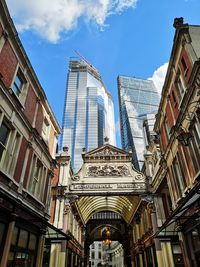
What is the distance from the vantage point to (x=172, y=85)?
507 inches

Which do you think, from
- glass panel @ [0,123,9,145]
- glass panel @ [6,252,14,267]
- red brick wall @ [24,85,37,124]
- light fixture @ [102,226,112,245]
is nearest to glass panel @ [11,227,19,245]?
glass panel @ [6,252,14,267]

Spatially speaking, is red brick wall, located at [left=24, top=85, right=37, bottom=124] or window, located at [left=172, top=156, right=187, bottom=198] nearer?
red brick wall, located at [left=24, top=85, right=37, bottom=124]

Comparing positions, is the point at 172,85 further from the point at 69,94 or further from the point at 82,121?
the point at 69,94

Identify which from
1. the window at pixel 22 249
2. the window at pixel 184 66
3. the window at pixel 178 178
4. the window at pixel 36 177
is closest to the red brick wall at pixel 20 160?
the window at pixel 36 177

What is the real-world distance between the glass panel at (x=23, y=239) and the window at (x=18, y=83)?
6.78 meters

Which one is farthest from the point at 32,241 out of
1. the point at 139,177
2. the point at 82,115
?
the point at 82,115

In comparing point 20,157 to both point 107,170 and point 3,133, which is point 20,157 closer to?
point 3,133

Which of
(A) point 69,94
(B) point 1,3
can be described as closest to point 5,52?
(B) point 1,3

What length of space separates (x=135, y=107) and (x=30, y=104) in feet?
352

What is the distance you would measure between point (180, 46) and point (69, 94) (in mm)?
119121

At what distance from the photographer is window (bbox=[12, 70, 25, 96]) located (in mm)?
10445

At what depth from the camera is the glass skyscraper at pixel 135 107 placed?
323 feet

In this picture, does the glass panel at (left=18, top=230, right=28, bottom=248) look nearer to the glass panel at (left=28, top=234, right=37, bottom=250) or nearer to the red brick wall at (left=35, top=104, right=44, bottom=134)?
the glass panel at (left=28, top=234, right=37, bottom=250)

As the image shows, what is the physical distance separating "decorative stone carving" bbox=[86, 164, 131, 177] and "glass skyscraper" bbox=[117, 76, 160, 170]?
6552cm
